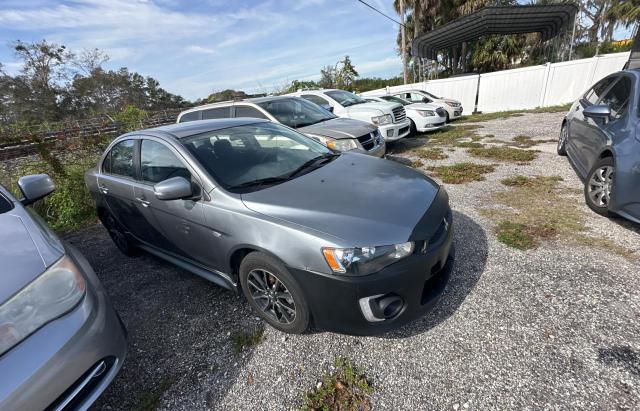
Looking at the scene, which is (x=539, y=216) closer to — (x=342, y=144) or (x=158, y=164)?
(x=342, y=144)

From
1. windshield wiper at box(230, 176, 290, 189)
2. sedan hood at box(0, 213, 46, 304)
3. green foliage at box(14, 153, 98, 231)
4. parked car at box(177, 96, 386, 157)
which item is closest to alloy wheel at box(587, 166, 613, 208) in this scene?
parked car at box(177, 96, 386, 157)

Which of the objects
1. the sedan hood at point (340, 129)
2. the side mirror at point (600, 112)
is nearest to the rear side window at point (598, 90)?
the side mirror at point (600, 112)

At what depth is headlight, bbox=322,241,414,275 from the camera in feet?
5.78

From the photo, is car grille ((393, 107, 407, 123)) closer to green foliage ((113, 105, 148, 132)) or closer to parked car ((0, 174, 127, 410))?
parked car ((0, 174, 127, 410))

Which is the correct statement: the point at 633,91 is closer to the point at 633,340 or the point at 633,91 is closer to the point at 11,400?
the point at 633,340

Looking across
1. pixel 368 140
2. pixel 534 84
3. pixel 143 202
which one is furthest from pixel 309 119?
pixel 534 84

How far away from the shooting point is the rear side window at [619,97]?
3.40 m

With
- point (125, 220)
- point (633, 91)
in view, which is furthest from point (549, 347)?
point (125, 220)

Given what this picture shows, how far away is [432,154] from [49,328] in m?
6.90

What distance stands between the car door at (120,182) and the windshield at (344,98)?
6122mm

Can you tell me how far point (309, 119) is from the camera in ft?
19.6

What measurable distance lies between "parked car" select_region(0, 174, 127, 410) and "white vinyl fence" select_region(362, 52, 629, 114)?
1512 centimetres

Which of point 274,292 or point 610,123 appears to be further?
point 610,123

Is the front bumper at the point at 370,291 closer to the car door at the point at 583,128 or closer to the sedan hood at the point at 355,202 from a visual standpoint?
the sedan hood at the point at 355,202
